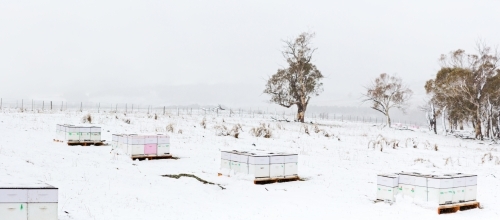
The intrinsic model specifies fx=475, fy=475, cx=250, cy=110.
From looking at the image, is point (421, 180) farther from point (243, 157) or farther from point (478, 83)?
point (478, 83)

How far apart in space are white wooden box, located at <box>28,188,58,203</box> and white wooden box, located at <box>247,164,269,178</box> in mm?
8675

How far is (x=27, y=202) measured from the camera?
Result: 34.5 ft

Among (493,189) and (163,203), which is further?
(493,189)

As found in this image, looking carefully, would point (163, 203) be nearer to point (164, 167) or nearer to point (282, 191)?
point (282, 191)

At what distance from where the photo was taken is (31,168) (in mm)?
17828

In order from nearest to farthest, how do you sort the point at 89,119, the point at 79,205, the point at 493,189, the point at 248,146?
the point at 79,205 < the point at 493,189 < the point at 248,146 < the point at 89,119

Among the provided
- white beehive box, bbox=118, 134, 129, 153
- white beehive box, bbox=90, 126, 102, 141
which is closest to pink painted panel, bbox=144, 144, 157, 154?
white beehive box, bbox=118, 134, 129, 153

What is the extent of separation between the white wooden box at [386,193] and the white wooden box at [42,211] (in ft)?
35.0

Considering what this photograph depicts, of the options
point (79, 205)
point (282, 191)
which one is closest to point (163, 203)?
point (79, 205)

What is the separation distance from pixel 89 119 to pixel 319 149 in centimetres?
1892

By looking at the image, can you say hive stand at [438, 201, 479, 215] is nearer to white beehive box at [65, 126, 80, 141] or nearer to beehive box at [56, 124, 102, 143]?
beehive box at [56, 124, 102, 143]

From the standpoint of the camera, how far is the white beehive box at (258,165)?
18.1m

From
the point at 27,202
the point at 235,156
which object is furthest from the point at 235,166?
the point at 27,202

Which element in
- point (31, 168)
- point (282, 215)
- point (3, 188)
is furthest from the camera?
point (31, 168)
